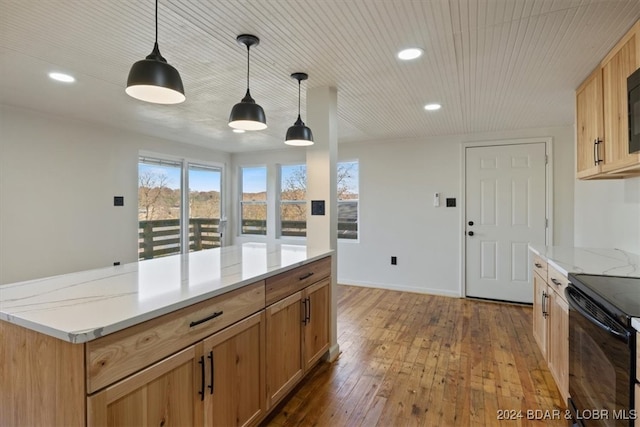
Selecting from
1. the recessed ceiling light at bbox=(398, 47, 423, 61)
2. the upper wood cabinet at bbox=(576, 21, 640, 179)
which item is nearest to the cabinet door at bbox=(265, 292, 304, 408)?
the recessed ceiling light at bbox=(398, 47, 423, 61)

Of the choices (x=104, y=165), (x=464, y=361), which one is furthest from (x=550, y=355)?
(x=104, y=165)

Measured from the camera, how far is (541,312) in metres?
2.55

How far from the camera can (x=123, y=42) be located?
1.99 m

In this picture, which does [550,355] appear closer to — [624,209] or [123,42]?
[624,209]

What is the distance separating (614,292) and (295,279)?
5.45ft

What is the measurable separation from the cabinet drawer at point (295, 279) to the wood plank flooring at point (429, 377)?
0.75 meters

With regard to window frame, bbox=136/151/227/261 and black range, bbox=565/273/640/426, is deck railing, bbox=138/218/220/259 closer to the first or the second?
window frame, bbox=136/151/227/261

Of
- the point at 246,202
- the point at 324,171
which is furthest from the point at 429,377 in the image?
the point at 246,202

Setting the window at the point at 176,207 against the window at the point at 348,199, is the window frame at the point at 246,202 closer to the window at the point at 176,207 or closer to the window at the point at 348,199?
the window at the point at 176,207

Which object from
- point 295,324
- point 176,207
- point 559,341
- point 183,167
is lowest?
point 559,341

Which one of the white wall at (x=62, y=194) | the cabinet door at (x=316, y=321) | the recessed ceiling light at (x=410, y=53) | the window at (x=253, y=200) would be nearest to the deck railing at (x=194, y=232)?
the window at (x=253, y=200)

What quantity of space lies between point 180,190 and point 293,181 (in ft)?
6.25

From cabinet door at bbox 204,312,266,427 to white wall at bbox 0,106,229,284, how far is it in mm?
3225

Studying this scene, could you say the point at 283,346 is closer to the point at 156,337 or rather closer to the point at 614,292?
the point at 156,337
